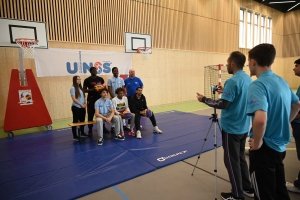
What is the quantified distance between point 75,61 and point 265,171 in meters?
7.36

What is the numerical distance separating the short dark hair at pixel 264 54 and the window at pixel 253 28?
15.0 m

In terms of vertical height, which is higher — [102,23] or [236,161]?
[102,23]

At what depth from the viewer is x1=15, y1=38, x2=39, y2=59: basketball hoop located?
632cm

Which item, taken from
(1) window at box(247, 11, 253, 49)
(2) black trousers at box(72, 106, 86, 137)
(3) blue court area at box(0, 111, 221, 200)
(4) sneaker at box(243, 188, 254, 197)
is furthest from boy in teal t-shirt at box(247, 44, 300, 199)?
(1) window at box(247, 11, 253, 49)

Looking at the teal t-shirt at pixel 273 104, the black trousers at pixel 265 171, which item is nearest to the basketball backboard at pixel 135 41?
the teal t-shirt at pixel 273 104

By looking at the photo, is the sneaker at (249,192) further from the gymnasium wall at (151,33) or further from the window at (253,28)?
the window at (253,28)

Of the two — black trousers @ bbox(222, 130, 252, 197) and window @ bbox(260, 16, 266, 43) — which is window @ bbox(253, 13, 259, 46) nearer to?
window @ bbox(260, 16, 266, 43)

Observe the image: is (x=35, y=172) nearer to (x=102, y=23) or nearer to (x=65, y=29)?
(x=65, y=29)

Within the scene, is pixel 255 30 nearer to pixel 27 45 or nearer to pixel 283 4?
pixel 283 4

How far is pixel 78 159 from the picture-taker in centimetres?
393

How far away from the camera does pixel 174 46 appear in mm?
10805

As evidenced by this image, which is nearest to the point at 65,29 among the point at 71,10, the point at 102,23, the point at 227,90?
the point at 71,10

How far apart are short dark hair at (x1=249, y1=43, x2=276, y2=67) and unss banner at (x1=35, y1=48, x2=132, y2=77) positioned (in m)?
7.01

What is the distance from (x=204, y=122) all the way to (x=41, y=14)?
6.86 m
